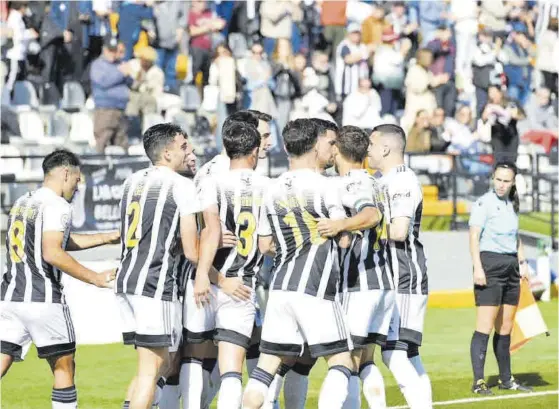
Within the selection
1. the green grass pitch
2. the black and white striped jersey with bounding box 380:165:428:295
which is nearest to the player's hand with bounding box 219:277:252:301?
the black and white striped jersey with bounding box 380:165:428:295

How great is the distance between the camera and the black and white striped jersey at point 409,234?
9.87 meters

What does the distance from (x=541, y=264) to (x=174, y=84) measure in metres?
7.57

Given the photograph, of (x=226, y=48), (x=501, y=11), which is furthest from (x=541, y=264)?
(x=501, y=11)

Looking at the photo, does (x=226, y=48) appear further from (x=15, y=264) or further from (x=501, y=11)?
(x=15, y=264)

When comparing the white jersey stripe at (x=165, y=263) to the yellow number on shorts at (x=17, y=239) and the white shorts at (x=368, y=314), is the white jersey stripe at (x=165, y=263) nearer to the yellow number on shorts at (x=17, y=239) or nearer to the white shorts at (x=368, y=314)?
the yellow number on shorts at (x=17, y=239)

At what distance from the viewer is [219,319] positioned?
9359 millimetres

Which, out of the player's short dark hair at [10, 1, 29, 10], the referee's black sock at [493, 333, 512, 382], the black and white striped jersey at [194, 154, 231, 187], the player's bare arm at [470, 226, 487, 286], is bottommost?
the referee's black sock at [493, 333, 512, 382]

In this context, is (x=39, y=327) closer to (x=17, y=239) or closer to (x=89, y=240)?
(x=17, y=239)

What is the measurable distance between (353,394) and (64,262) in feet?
7.26

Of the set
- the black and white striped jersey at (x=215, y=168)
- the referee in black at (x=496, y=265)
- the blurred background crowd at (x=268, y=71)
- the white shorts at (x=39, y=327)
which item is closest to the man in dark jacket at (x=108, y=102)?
the blurred background crowd at (x=268, y=71)

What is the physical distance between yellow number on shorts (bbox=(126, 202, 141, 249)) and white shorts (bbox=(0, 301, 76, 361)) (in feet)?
2.48

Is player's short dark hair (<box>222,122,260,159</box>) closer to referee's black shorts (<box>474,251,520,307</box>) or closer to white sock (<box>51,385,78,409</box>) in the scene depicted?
white sock (<box>51,385,78,409</box>)

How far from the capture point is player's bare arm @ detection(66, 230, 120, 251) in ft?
31.8

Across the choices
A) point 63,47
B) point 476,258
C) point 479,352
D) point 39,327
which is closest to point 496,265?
point 476,258
